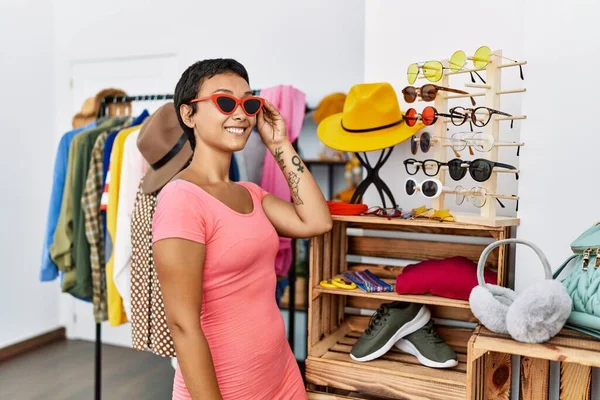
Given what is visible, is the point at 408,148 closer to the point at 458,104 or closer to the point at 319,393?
the point at 458,104

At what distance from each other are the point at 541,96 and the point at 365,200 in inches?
32.8

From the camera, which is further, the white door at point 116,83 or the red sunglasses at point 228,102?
the white door at point 116,83

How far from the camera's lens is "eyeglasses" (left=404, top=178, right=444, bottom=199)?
5.86 ft

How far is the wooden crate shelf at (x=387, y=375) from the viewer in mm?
1682

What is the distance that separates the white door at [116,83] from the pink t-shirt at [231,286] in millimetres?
2612

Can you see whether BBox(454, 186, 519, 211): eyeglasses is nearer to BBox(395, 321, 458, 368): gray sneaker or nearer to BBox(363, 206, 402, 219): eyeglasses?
BBox(363, 206, 402, 219): eyeglasses

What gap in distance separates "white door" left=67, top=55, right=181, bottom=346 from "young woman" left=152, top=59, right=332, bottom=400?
247 centimetres

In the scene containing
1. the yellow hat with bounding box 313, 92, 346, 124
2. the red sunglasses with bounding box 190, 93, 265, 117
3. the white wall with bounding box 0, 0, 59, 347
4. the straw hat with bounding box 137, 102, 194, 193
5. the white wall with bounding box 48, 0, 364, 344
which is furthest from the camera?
the white wall with bounding box 0, 0, 59, 347

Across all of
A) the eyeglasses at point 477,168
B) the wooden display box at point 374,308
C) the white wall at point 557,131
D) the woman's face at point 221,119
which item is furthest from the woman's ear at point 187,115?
the white wall at point 557,131

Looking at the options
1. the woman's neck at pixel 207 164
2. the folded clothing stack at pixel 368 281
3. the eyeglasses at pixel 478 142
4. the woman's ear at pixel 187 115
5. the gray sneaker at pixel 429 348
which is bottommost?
the gray sneaker at pixel 429 348

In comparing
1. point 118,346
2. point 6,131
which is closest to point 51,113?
point 6,131

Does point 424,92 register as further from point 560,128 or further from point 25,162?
point 25,162

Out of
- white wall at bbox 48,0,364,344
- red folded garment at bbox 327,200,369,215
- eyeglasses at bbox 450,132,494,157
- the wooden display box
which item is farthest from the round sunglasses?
white wall at bbox 48,0,364,344

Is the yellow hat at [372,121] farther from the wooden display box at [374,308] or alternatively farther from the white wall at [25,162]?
the white wall at [25,162]
